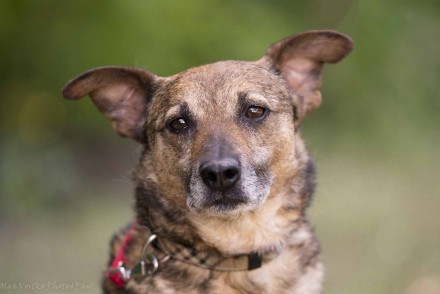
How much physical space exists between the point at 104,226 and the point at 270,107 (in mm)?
4682

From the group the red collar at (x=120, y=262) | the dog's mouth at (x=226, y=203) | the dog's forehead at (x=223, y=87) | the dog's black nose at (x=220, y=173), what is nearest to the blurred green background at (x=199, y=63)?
the red collar at (x=120, y=262)

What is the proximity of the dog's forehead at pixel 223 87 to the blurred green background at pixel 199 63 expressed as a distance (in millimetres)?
2493

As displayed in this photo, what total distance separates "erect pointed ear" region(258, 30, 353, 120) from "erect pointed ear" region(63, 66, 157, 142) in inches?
29.9

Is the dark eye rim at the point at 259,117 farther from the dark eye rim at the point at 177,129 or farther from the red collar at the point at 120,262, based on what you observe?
the red collar at the point at 120,262

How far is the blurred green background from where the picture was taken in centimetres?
808

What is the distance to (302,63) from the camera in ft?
17.4

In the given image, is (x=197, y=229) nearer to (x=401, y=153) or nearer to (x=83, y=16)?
(x=83, y=16)

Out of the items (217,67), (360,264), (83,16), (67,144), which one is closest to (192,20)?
(83,16)

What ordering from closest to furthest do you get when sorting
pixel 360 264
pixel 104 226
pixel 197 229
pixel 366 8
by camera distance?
pixel 197 229 → pixel 360 264 → pixel 104 226 → pixel 366 8

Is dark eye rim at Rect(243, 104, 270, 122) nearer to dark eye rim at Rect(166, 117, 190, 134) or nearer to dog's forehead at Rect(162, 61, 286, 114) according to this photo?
dog's forehead at Rect(162, 61, 286, 114)

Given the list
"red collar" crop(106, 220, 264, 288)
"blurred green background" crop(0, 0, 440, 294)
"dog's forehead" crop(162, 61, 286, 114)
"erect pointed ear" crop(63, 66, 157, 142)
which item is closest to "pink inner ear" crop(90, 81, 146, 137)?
"erect pointed ear" crop(63, 66, 157, 142)

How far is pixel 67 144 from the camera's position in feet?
37.3

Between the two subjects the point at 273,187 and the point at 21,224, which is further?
the point at 21,224

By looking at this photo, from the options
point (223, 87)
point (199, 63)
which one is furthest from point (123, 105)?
point (199, 63)
